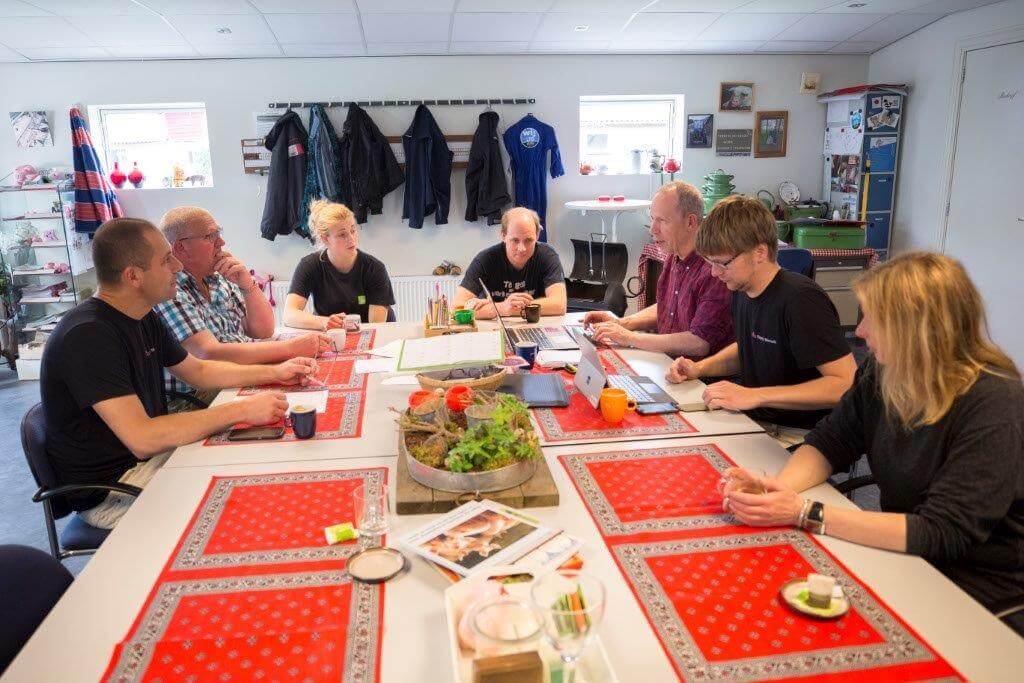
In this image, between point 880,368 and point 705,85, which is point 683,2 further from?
point 880,368

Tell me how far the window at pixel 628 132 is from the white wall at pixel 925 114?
1.81 metres

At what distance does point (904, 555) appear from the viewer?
4.52 ft

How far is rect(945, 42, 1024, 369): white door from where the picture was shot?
4938mm

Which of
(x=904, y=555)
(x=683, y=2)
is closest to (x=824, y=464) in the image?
(x=904, y=555)

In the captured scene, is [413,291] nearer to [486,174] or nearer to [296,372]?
[486,174]

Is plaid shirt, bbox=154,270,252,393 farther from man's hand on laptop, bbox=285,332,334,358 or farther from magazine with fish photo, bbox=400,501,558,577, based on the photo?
magazine with fish photo, bbox=400,501,558,577

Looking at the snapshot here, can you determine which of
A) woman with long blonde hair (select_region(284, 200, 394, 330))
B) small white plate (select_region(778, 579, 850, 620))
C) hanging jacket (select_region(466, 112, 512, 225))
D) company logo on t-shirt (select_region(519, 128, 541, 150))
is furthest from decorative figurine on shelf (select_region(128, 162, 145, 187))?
small white plate (select_region(778, 579, 850, 620))

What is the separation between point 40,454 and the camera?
2.04 meters

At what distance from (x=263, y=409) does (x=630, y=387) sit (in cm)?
114

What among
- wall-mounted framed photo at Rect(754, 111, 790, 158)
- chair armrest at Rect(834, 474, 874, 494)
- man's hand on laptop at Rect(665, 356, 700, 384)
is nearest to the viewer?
chair armrest at Rect(834, 474, 874, 494)

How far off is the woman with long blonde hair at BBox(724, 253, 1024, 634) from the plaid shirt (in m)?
2.09

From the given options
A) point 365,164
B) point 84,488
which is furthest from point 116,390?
point 365,164

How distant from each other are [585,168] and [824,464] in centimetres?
483

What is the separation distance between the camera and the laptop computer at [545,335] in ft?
9.68
